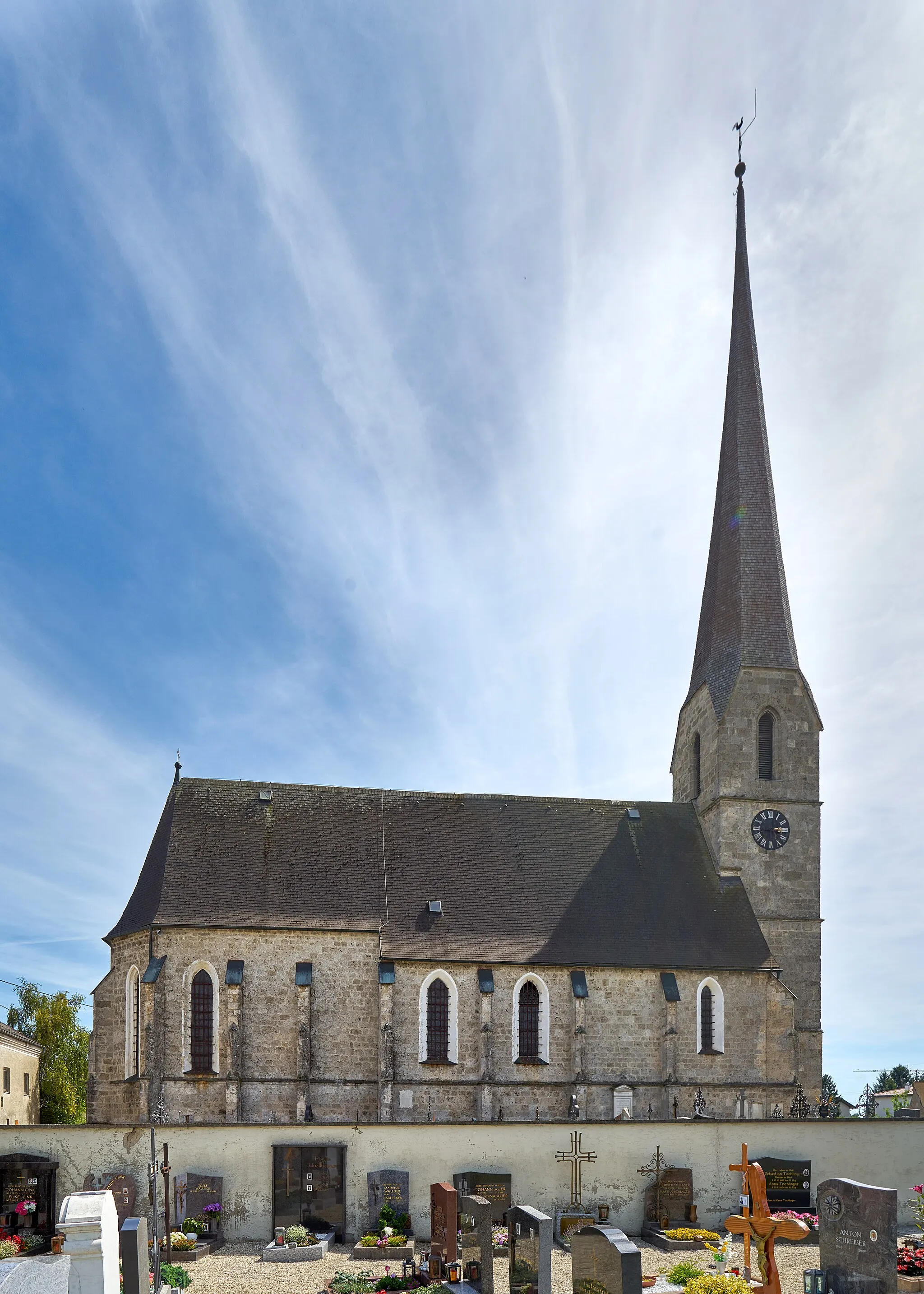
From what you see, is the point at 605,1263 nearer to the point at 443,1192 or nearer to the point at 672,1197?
the point at 443,1192

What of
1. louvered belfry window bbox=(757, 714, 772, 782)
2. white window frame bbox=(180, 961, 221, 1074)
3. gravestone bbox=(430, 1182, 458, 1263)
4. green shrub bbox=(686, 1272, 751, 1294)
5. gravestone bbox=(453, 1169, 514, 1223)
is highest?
louvered belfry window bbox=(757, 714, 772, 782)

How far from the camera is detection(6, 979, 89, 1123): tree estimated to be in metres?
43.4

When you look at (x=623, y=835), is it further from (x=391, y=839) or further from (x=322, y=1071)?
(x=322, y=1071)

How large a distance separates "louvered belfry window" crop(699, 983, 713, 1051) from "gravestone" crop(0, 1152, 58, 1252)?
54.8 feet

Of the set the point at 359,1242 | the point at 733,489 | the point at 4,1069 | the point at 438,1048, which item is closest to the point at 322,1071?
the point at 438,1048

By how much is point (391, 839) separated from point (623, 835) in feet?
23.7

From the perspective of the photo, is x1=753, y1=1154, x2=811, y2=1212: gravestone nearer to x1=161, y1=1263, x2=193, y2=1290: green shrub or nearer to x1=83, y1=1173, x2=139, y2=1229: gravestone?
x1=161, y1=1263, x2=193, y2=1290: green shrub

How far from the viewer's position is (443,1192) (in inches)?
719

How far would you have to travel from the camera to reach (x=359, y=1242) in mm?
19516

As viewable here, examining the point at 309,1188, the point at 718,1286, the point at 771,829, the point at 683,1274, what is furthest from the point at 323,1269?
the point at 771,829

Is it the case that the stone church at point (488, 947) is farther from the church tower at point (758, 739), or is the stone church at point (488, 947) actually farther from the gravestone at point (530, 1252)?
the gravestone at point (530, 1252)

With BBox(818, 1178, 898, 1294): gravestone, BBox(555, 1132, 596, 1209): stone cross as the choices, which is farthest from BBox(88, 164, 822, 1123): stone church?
BBox(818, 1178, 898, 1294): gravestone

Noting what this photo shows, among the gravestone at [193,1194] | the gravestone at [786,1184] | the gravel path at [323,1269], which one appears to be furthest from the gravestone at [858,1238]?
the gravestone at [193,1194]

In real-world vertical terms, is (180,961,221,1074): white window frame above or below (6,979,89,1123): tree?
above
